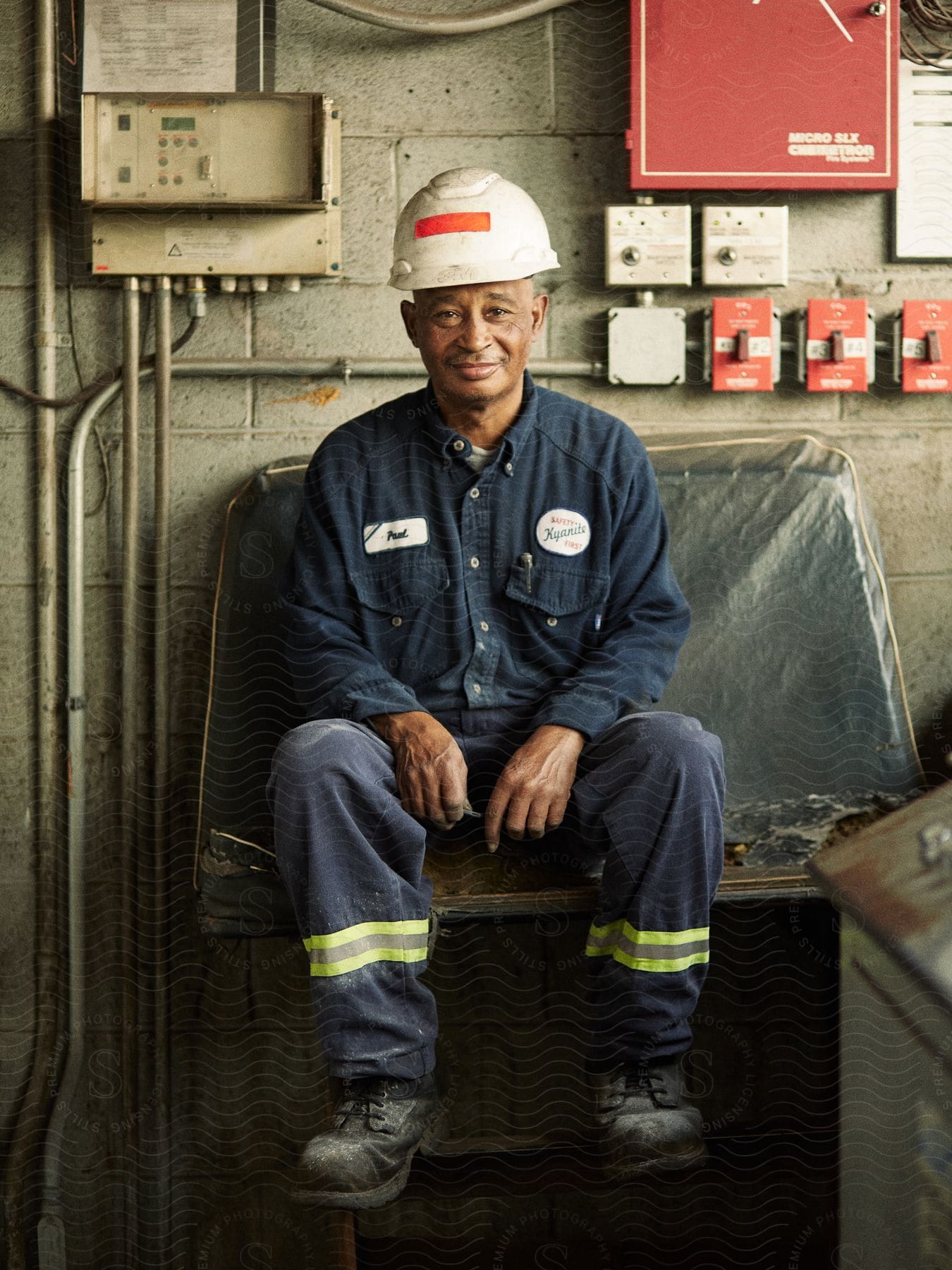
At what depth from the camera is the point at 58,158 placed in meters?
1.74

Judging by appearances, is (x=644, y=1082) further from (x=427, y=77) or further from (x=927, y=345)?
(x=427, y=77)

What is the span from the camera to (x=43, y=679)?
5.83ft

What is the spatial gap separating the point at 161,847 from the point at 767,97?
1397mm

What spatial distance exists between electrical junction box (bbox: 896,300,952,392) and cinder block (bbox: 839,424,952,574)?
7 centimetres

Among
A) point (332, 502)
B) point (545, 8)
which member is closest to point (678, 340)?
point (545, 8)

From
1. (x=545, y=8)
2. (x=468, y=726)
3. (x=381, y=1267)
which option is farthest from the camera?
(x=545, y=8)

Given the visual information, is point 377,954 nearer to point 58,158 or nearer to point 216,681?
point 216,681

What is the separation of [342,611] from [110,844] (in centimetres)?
60

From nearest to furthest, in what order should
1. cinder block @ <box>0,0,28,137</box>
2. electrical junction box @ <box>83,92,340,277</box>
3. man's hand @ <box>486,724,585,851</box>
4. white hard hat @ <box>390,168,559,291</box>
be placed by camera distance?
man's hand @ <box>486,724,585,851</box> → white hard hat @ <box>390,168,559,291</box> → electrical junction box @ <box>83,92,340,277</box> → cinder block @ <box>0,0,28,137</box>

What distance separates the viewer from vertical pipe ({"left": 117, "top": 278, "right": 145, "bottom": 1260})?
172 centimetres

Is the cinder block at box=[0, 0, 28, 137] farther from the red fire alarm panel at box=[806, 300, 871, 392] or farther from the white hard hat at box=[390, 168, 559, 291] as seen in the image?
the red fire alarm panel at box=[806, 300, 871, 392]

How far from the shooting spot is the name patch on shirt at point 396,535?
1.47 metres

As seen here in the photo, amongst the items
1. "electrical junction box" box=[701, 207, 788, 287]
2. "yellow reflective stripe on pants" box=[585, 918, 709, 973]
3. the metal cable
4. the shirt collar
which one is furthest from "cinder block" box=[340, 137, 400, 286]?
"yellow reflective stripe on pants" box=[585, 918, 709, 973]

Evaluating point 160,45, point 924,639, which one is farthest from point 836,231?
point 160,45
